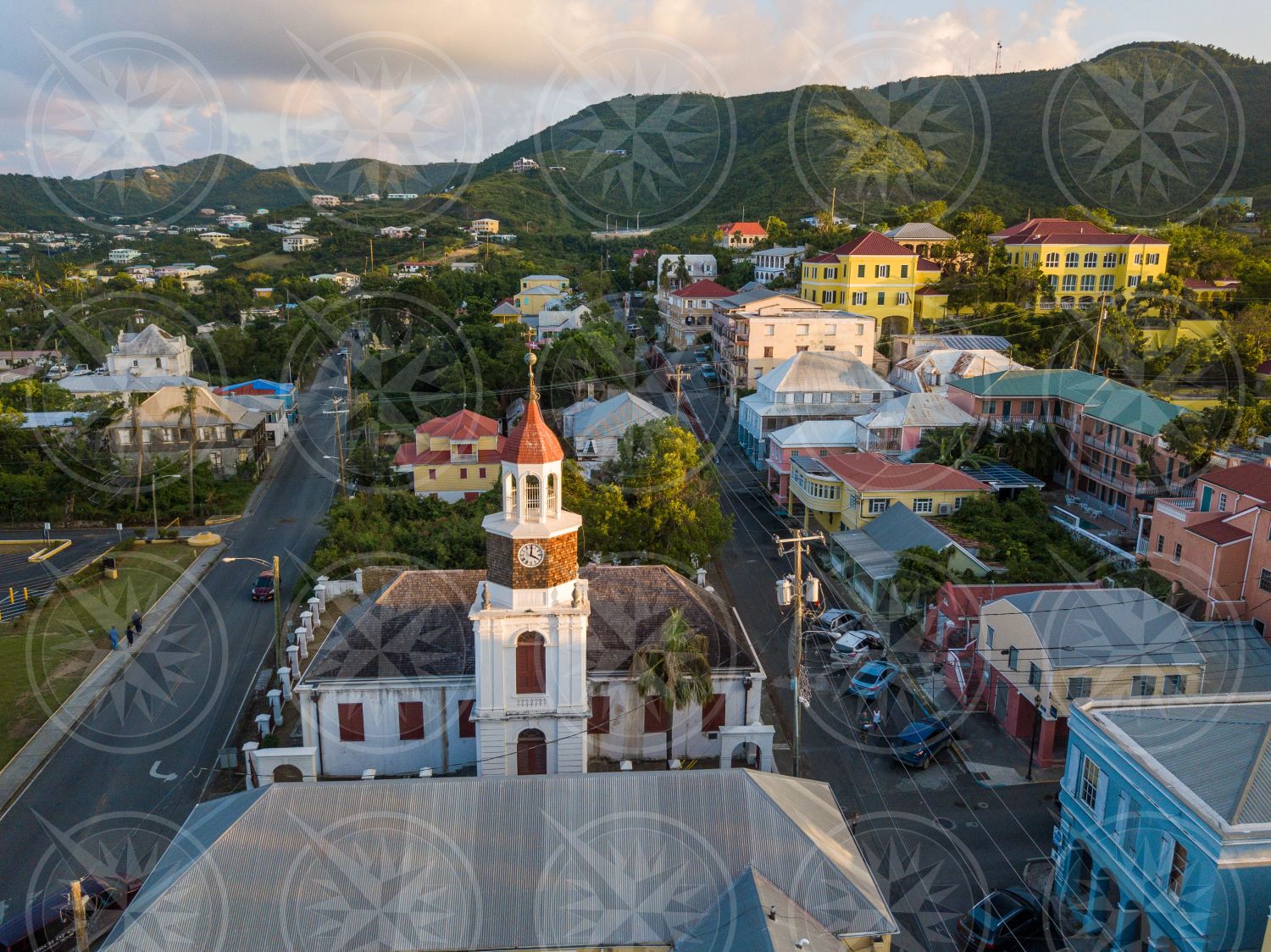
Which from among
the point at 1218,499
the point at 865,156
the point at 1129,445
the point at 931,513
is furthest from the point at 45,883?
the point at 865,156

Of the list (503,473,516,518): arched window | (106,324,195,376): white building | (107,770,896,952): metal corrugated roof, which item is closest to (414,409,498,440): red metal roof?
(503,473,516,518): arched window

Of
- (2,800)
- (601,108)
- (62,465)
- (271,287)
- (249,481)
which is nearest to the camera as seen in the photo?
(2,800)

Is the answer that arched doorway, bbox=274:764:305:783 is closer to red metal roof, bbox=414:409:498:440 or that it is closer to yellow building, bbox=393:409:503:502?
yellow building, bbox=393:409:503:502

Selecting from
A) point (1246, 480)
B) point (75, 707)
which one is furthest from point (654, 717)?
point (1246, 480)

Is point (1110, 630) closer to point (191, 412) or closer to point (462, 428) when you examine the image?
point (462, 428)

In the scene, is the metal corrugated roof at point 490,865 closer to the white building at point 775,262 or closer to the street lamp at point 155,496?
the street lamp at point 155,496

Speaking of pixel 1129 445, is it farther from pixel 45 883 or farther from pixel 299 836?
pixel 45 883
